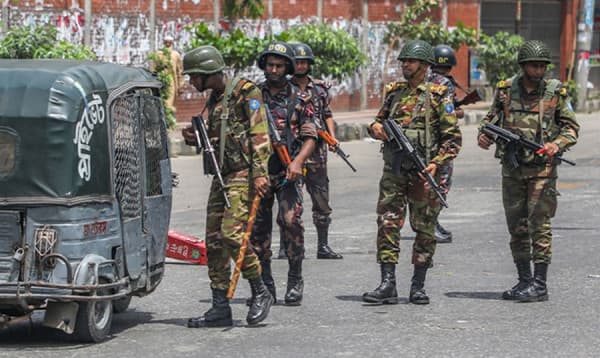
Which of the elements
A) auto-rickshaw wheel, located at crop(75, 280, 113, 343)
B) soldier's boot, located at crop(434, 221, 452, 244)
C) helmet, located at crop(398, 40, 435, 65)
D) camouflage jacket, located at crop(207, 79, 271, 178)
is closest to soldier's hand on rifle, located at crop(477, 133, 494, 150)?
helmet, located at crop(398, 40, 435, 65)

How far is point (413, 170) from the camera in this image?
9148 millimetres

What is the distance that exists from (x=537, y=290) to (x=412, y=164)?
120cm

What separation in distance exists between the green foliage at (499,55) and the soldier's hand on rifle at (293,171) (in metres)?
22.4

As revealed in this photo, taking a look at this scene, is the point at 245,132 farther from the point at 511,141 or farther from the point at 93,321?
the point at 511,141

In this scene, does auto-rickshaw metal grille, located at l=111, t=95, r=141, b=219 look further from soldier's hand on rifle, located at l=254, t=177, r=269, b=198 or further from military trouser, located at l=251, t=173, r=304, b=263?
military trouser, located at l=251, t=173, r=304, b=263

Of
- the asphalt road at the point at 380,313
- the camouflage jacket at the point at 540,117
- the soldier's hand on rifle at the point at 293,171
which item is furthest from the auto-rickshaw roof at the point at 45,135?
the camouflage jacket at the point at 540,117

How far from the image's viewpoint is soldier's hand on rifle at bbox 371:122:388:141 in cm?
920

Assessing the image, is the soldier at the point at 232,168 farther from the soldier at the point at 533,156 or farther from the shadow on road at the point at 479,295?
the soldier at the point at 533,156

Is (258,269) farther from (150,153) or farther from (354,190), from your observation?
(354,190)

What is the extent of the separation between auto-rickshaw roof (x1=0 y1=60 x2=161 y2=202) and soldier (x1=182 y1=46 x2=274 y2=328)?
3.30 feet

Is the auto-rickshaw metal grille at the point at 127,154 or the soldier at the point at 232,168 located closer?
the auto-rickshaw metal grille at the point at 127,154

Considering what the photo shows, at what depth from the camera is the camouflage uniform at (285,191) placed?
914 centimetres

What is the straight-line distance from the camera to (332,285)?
1012 cm

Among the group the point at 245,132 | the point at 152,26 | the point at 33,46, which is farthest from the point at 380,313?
the point at 152,26
